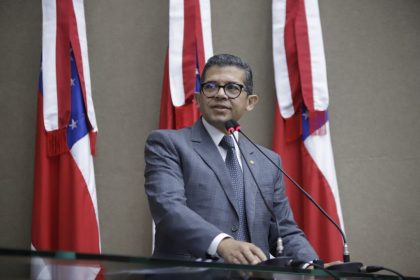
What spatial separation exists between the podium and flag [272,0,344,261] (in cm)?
212

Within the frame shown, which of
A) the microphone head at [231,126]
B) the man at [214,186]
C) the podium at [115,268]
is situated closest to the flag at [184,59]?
the man at [214,186]

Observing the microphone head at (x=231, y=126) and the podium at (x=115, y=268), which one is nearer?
the podium at (x=115, y=268)

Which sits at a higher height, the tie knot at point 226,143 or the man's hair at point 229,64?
the man's hair at point 229,64

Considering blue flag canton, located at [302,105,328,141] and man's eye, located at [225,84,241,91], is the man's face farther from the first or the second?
blue flag canton, located at [302,105,328,141]

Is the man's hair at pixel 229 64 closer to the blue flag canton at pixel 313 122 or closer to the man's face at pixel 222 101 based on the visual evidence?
the man's face at pixel 222 101

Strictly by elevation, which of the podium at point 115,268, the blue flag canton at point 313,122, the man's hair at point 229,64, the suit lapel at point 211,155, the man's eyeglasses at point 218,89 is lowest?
the podium at point 115,268

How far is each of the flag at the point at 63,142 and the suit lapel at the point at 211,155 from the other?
1.29 meters

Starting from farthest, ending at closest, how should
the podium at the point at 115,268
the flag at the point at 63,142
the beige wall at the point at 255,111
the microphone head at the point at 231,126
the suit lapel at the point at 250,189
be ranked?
1. the beige wall at the point at 255,111
2. the flag at the point at 63,142
3. the suit lapel at the point at 250,189
4. the microphone head at the point at 231,126
5. the podium at the point at 115,268

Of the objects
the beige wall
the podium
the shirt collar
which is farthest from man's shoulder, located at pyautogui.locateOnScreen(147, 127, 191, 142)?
the beige wall

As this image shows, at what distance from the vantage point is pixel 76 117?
144 inches

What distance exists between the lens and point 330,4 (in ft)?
13.8

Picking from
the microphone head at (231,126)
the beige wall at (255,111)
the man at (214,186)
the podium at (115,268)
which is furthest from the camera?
the beige wall at (255,111)

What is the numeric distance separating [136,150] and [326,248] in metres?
1.44

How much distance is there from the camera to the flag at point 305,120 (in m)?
3.61
